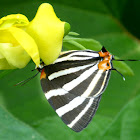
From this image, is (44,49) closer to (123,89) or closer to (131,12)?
(123,89)

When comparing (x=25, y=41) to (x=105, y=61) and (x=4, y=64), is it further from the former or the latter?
(x=105, y=61)

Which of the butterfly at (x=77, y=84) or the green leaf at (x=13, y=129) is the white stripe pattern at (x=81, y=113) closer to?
the butterfly at (x=77, y=84)

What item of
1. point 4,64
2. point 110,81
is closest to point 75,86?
point 4,64

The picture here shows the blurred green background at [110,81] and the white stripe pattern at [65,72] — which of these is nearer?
the white stripe pattern at [65,72]

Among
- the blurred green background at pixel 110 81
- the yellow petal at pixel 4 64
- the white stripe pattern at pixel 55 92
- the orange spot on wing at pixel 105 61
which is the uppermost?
the yellow petal at pixel 4 64

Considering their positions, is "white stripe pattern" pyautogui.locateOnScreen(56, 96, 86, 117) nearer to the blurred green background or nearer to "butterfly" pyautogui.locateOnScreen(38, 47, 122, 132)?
"butterfly" pyautogui.locateOnScreen(38, 47, 122, 132)

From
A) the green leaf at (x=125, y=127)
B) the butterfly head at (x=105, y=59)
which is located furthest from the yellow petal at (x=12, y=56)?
the green leaf at (x=125, y=127)

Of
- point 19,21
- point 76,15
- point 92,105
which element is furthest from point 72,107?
point 76,15
